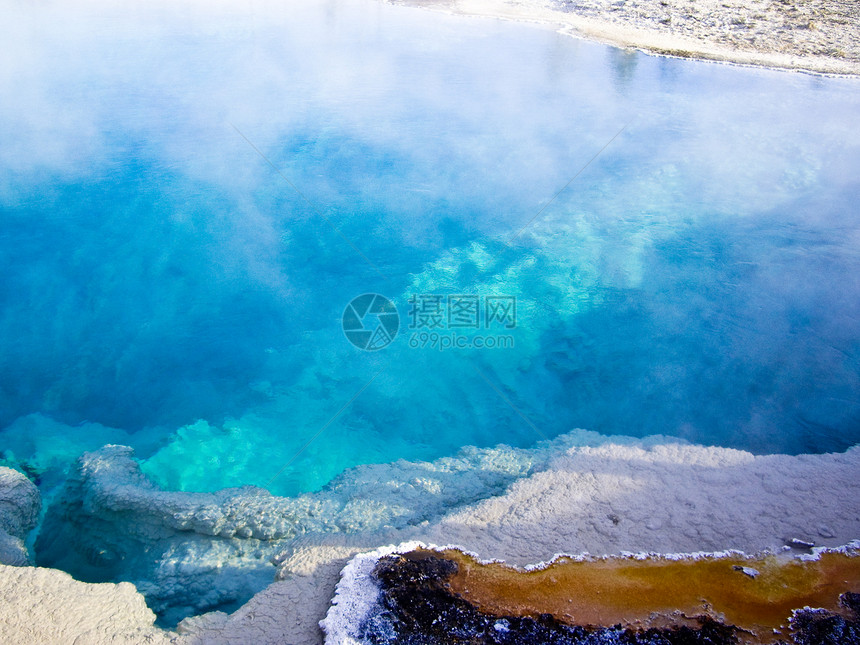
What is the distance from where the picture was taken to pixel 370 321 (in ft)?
16.4

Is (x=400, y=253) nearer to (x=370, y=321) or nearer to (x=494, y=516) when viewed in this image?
(x=370, y=321)

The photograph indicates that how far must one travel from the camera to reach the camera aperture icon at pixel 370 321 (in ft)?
15.9

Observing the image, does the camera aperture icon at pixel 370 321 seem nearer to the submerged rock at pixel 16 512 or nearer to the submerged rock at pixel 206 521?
the submerged rock at pixel 206 521

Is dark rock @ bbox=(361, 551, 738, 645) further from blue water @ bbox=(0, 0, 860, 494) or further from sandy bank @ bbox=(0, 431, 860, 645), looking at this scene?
blue water @ bbox=(0, 0, 860, 494)

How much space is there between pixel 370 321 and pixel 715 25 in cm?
1016

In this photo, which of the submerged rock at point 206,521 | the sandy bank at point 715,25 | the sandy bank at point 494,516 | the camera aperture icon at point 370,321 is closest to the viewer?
the sandy bank at point 494,516

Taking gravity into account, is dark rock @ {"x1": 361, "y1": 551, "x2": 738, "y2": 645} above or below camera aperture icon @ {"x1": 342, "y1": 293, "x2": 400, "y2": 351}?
above

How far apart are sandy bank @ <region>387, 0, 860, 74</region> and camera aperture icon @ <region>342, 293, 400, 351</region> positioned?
799cm

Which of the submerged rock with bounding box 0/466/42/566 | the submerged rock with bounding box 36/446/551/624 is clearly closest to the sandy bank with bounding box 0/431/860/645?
the submerged rock with bounding box 36/446/551/624

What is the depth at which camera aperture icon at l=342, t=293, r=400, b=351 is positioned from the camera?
4848 mm

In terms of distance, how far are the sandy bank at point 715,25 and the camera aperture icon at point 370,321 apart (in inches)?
314

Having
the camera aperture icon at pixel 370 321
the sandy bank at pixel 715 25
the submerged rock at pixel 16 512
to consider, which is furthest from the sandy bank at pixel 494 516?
the sandy bank at pixel 715 25

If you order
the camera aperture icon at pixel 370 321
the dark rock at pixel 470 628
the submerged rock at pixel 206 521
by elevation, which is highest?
the dark rock at pixel 470 628

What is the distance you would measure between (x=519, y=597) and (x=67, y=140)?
7193mm
